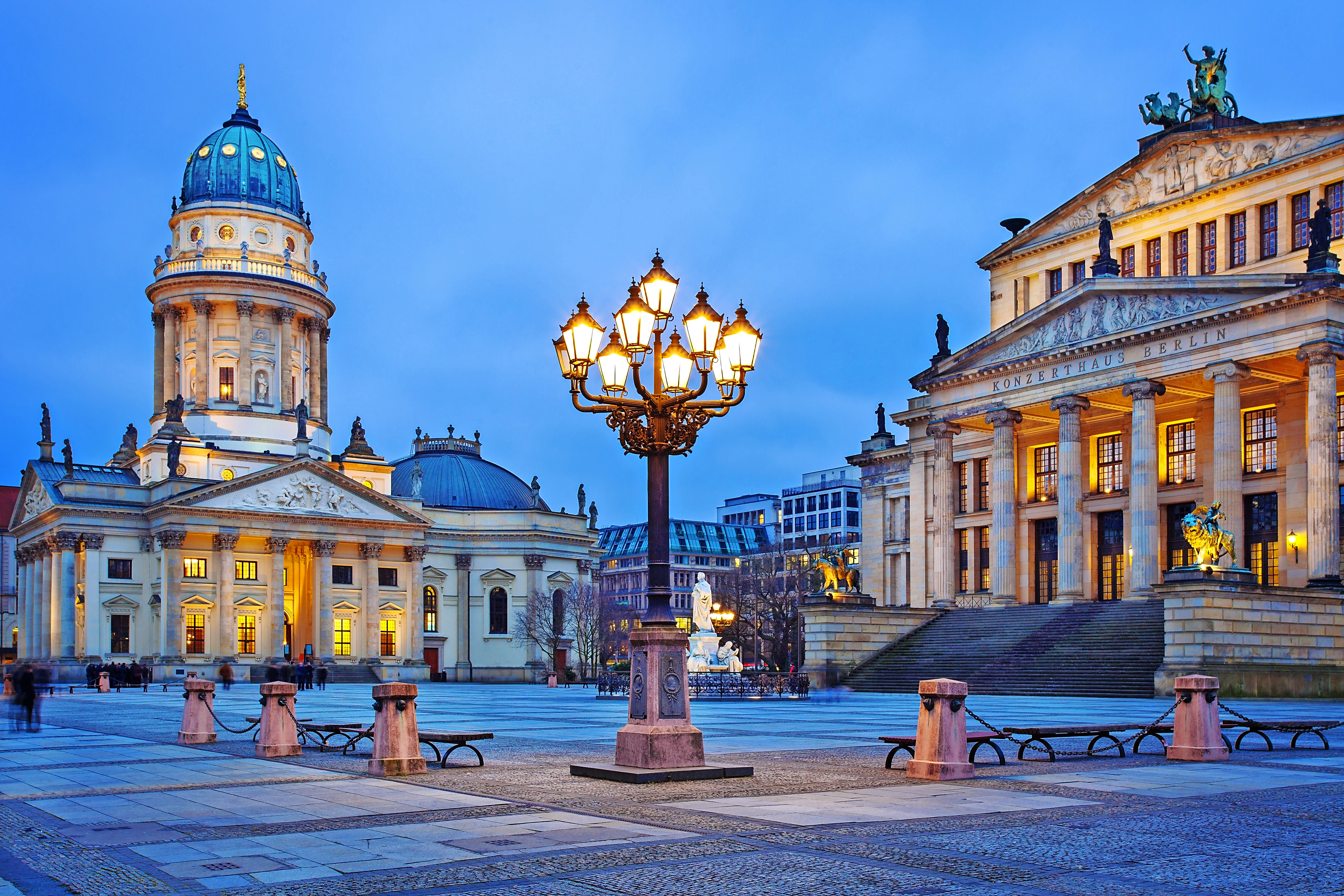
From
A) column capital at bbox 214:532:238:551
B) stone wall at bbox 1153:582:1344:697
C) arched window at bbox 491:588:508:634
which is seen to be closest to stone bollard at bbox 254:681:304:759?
stone wall at bbox 1153:582:1344:697

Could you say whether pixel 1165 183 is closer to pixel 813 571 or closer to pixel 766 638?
pixel 813 571

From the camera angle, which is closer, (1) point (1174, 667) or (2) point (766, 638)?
(1) point (1174, 667)

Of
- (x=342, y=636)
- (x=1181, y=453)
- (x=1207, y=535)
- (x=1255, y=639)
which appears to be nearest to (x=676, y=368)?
(x=1207, y=535)

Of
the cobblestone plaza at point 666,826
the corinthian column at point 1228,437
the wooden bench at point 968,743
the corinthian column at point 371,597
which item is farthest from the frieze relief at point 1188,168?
the corinthian column at point 371,597

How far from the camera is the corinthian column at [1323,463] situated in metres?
45.9

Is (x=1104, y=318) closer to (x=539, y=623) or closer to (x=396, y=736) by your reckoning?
(x=396, y=736)

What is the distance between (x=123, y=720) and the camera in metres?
34.0

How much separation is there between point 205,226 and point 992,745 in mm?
90593

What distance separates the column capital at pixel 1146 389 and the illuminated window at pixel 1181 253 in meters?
9.00

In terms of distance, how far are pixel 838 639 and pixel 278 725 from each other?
114 feet

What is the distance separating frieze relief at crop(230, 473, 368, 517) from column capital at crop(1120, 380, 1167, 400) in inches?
2248

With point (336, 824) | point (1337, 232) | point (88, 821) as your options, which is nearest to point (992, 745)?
point (336, 824)

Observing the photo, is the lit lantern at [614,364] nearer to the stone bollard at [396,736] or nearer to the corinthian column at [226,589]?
the stone bollard at [396,736]

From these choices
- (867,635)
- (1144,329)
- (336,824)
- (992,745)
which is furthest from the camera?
(867,635)
